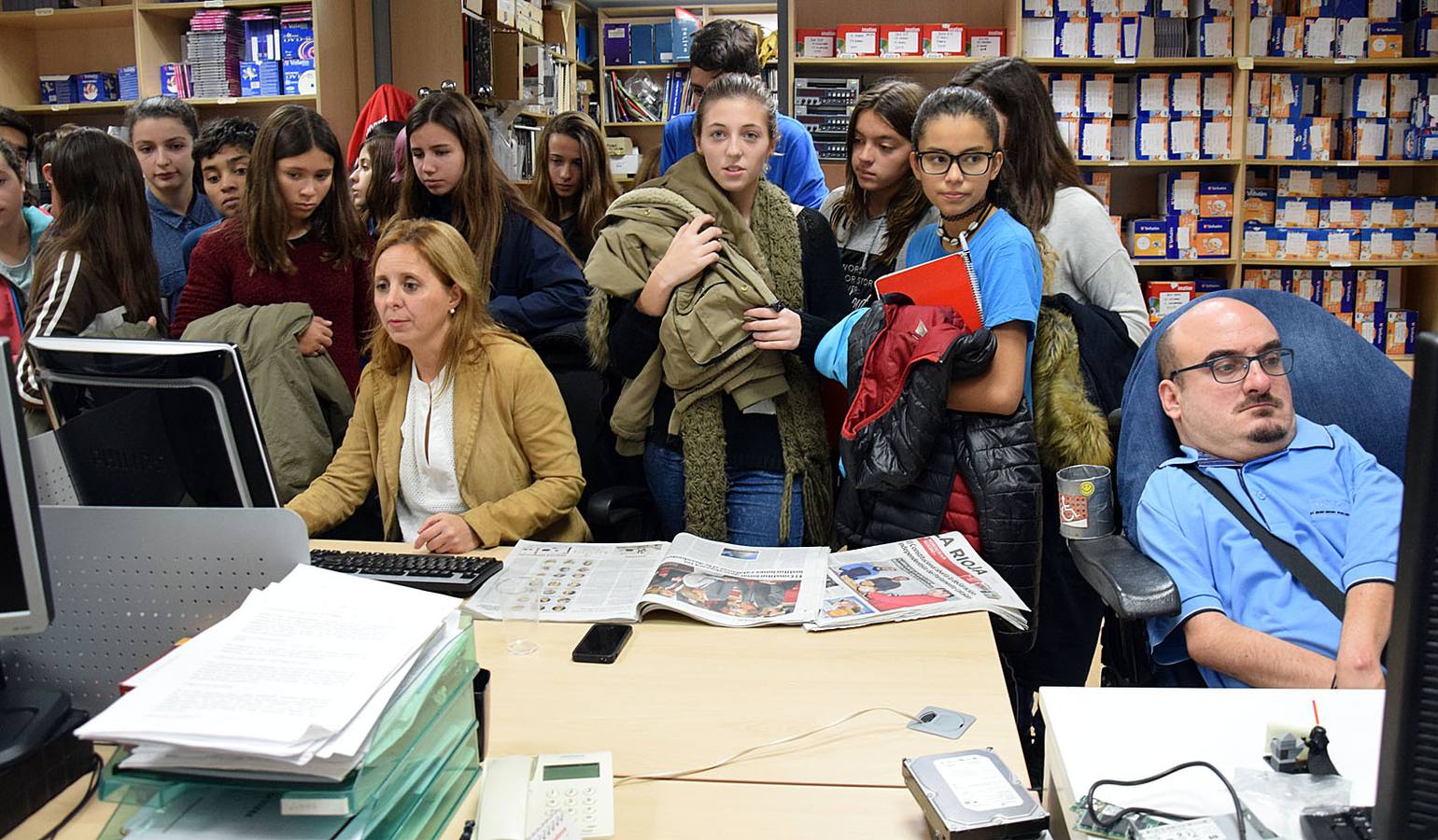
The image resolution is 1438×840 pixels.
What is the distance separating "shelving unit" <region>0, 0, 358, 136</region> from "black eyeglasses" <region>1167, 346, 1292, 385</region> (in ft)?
12.8

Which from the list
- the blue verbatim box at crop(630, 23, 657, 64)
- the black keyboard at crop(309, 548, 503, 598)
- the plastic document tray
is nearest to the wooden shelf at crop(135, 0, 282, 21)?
the blue verbatim box at crop(630, 23, 657, 64)

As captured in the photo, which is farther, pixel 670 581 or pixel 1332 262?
pixel 1332 262

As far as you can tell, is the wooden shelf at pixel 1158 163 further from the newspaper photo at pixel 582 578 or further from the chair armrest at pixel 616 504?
the newspaper photo at pixel 582 578

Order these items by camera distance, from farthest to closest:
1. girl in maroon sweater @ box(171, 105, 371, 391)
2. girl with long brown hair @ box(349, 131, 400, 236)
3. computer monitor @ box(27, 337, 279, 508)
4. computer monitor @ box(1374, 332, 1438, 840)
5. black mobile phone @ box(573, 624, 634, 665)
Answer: girl with long brown hair @ box(349, 131, 400, 236), girl in maroon sweater @ box(171, 105, 371, 391), black mobile phone @ box(573, 624, 634, 665), computer monitor @ box(27, 337, 279, 508), computer monitor @ box(1374, 332, 1438, 840)

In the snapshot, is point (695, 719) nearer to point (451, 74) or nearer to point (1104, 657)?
point (1104, 657)

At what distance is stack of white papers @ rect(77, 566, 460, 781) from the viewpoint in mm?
869

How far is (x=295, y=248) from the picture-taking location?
2.62 metres

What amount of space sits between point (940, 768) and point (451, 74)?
405 cm

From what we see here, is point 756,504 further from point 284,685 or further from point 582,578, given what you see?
point 284,685

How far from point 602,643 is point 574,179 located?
208 centimetres

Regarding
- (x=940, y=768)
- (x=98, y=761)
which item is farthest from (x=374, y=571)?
(x=940, y=768)

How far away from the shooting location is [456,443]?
85.3 inches

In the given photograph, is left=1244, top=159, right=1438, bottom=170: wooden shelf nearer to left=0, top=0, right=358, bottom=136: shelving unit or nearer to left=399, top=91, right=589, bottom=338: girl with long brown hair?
left=399, top=91, right=589, bottom=338: girl with long brown hair

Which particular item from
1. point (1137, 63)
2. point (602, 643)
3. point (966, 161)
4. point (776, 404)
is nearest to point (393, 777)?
point (602, 643)
